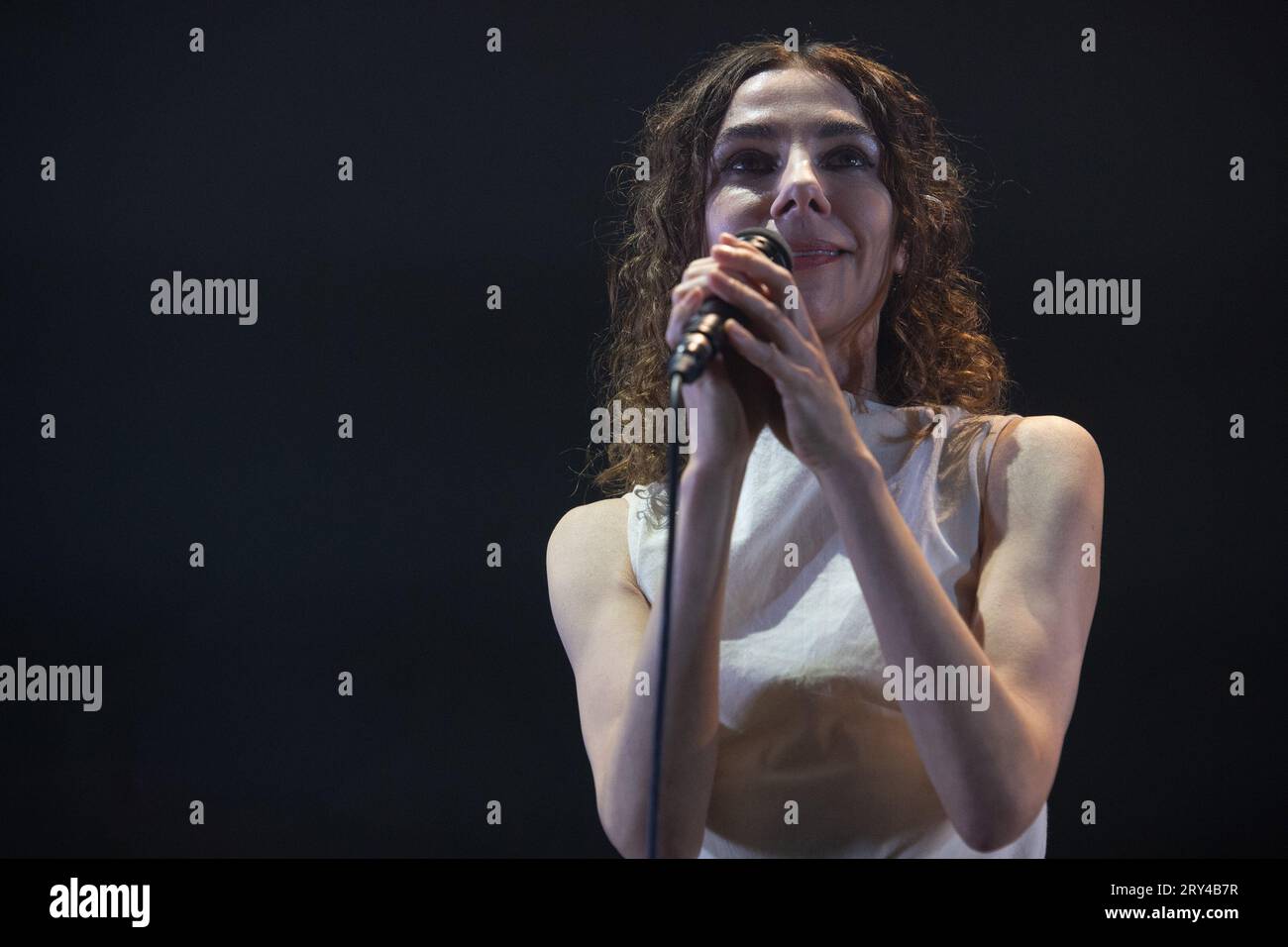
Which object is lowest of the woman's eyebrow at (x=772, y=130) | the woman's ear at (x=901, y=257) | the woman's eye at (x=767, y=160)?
the woman's ear at (x=901, y=257)

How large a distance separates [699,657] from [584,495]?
0.87m

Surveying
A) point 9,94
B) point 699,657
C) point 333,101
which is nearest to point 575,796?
point 699,657

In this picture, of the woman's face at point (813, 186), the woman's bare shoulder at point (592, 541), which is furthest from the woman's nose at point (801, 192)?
the woman's bare shoulder at point (592, 541)

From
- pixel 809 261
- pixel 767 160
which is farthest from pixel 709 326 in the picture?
pixel 767 160

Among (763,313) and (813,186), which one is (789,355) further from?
(813,186)

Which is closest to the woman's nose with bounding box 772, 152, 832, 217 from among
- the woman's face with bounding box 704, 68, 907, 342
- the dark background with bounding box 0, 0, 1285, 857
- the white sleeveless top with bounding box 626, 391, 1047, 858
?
the woman's face with bounding box 704, 68, 907, 342

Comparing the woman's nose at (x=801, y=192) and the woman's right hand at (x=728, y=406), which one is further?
the woman's nose at (x=801, y=192)

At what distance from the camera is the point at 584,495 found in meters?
1.95

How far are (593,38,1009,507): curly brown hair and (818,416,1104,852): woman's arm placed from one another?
219 mm

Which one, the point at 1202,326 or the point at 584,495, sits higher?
the point at 1202,326

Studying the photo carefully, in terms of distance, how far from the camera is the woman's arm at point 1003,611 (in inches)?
40.1

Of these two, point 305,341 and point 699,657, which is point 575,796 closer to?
point 305,341

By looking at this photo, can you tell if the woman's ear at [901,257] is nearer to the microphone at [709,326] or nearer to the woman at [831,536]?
the woman at [831,536]

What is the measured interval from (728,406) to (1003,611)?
1.02 ft
